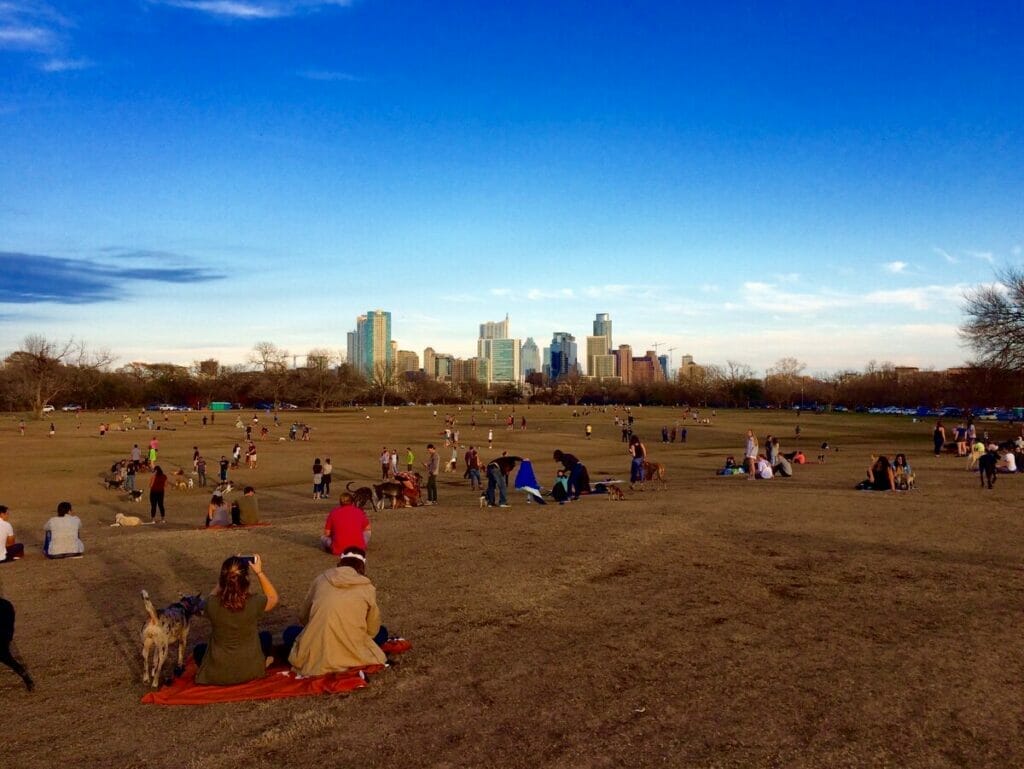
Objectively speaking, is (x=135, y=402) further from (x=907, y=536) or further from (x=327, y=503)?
(x=907, y=536)

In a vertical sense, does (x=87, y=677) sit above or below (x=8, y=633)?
below

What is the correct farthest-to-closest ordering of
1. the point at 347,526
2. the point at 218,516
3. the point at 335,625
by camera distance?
the point at 218,516, the point at 347,526, the point at 335,625

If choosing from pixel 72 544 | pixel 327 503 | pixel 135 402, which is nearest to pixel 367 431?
pixel 327 503

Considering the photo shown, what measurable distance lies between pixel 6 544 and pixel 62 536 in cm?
83

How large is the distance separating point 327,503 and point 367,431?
140 feet

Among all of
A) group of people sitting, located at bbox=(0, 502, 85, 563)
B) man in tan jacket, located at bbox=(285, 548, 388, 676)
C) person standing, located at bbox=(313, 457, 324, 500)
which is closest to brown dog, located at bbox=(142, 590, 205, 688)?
man in tan jacket, located at bbox=(285, 548, 388, 676)

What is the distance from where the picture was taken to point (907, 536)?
13.6m

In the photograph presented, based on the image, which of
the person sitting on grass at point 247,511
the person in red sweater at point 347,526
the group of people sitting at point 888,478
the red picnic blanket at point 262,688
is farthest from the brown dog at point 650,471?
the red picnic blanket at point 262,688

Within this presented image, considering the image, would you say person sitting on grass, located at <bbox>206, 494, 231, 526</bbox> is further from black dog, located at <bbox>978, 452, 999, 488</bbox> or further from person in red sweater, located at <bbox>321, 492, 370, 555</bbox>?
black dog, located at <bbox>978, 452, 999, 488</bbox>

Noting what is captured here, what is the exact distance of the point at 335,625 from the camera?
22.0 ft

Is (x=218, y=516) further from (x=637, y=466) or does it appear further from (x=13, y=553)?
(x=637, y=466)

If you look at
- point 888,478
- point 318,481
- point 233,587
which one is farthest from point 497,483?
point 233,587

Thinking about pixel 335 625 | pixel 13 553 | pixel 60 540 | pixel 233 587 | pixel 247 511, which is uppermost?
pixel 233 587

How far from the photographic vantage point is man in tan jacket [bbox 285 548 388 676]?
265 inches
